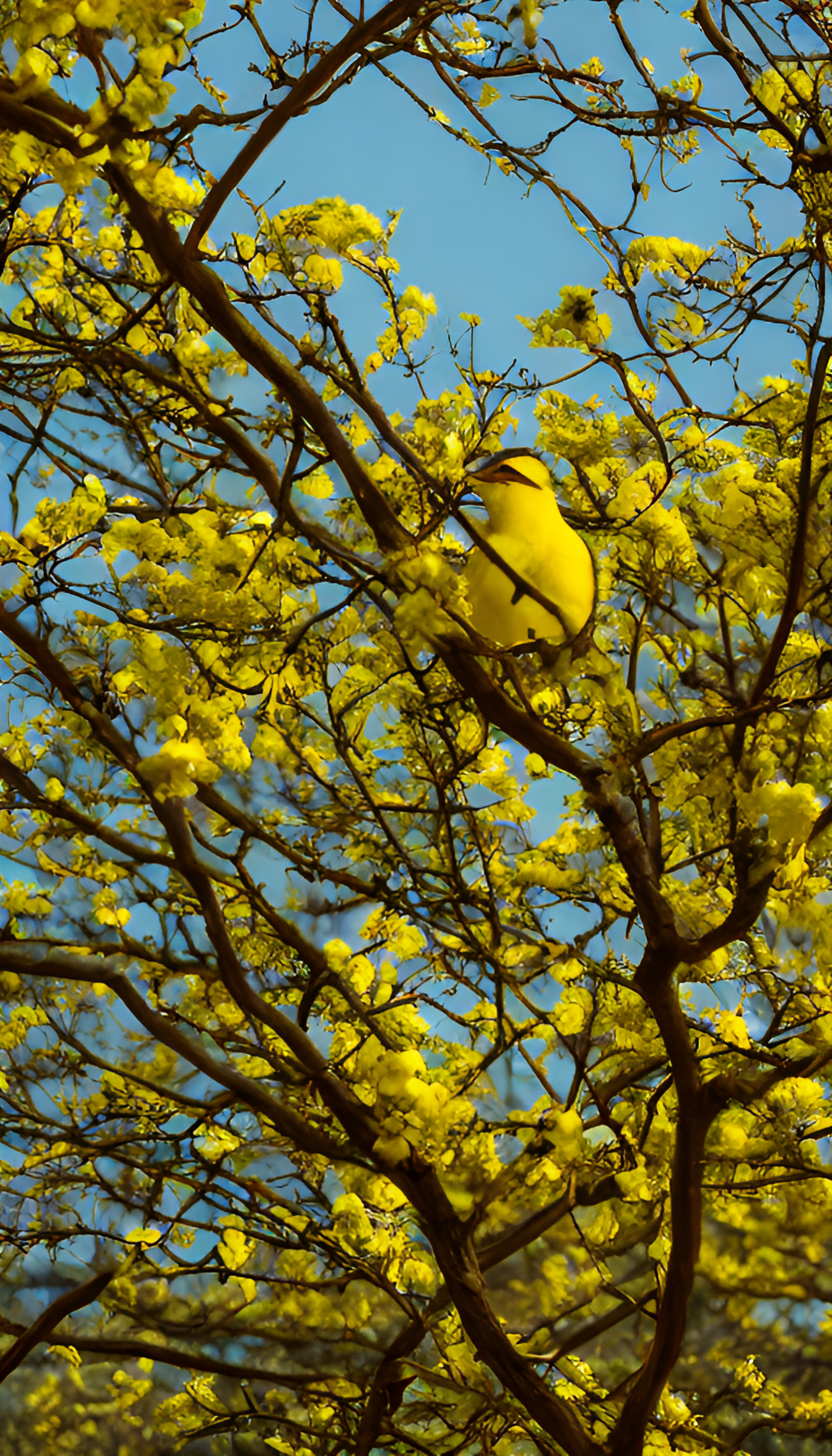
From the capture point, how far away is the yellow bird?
1112 mm

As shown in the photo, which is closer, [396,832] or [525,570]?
[525,570]

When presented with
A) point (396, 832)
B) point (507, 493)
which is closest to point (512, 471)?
point (507, 493)

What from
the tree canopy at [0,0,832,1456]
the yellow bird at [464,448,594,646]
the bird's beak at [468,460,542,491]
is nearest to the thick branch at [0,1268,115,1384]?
the tree canopy at [0,0,832,1456]

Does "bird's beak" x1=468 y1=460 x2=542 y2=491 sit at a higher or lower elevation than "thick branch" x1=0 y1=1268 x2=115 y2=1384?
higher

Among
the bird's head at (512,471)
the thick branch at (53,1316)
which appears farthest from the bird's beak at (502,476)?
the thick branch at (53,1316)

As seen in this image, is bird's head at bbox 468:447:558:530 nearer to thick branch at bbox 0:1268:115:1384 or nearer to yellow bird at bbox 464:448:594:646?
yellow bird at bbox 464:448:594:646

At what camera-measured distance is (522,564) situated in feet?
3.64

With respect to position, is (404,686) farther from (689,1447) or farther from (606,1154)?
(689,1447)

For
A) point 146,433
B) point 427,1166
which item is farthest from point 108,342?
point 427,1166

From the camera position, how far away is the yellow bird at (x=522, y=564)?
111cm

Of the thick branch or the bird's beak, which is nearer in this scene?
the bird's beak

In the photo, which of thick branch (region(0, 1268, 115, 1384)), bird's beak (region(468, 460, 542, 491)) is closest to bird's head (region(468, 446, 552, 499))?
bird's beak (region(468, 460, 542, 491))

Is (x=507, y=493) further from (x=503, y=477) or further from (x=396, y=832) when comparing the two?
(x=396, y=832)

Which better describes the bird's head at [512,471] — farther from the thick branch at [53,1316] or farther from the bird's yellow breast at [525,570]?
the thick branch at [53,1316]
